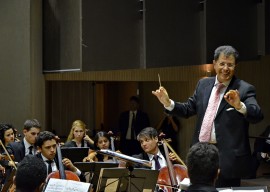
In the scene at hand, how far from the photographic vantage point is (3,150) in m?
7.14

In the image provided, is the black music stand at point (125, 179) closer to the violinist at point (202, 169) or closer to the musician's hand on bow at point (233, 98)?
the musician's hand on bow at point (233, 98)

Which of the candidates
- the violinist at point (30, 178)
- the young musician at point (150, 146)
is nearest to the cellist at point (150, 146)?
the young musician at point (150, 146)

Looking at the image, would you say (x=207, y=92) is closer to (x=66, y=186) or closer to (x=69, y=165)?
(x=66, y=186)

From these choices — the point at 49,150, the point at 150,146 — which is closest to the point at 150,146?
the point at 150,146

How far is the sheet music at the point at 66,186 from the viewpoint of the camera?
4168mm

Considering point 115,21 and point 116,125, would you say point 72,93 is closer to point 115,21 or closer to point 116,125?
point 116,125

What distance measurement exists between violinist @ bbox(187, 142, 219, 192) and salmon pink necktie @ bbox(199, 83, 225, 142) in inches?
45.1

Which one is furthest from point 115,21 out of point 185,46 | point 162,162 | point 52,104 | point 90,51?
point 52,104

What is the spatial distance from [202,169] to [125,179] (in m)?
2.81

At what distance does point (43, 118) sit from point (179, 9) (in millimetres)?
2471

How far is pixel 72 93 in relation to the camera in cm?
1121

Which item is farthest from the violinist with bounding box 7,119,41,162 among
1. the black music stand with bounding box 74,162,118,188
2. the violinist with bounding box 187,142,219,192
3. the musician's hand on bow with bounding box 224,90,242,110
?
the violinist with bounding box 187,142,219,192

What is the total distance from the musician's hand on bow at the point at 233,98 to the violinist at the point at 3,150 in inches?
134

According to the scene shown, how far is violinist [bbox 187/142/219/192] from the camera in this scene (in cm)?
297
